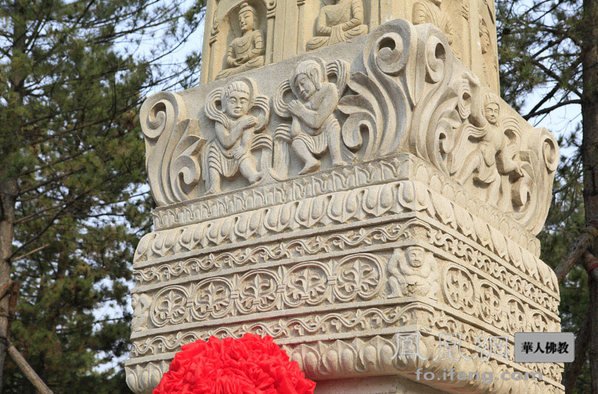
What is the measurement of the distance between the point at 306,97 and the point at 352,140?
31 cm

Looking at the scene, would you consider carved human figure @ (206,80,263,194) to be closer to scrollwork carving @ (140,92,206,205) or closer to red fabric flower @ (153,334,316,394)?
scrollwork carving @ (140,92,206,205)

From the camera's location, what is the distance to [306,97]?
3.59 metres

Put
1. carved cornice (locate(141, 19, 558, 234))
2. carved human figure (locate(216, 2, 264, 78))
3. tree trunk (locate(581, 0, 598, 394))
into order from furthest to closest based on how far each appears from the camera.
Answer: tree trunk (locate(581, 0, 598, 394)), carved human figure (locate(216, 2, 264, 78)), carved cornice (locate(141, 19, 558, 234))

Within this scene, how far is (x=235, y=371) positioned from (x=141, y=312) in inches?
35.1

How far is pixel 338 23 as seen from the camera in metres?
3.84

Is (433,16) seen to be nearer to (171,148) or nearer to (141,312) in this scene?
(171,148)

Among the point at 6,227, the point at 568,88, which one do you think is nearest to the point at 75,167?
the point at 6,227

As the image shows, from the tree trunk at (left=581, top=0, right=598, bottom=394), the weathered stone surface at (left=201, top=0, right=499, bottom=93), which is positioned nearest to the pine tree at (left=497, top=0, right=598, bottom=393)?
the tree trunk at (left=581, top=0, right=598, bottom=394)

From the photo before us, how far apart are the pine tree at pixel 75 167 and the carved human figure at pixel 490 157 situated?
556 centimetres

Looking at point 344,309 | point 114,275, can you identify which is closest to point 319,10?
point 344,309

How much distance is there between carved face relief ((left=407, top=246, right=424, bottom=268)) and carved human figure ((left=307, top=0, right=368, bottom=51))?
1.11 meters

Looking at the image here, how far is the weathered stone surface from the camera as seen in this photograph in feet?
12.4

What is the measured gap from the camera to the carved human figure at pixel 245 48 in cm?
405

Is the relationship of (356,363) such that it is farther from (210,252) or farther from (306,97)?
(306,97)
